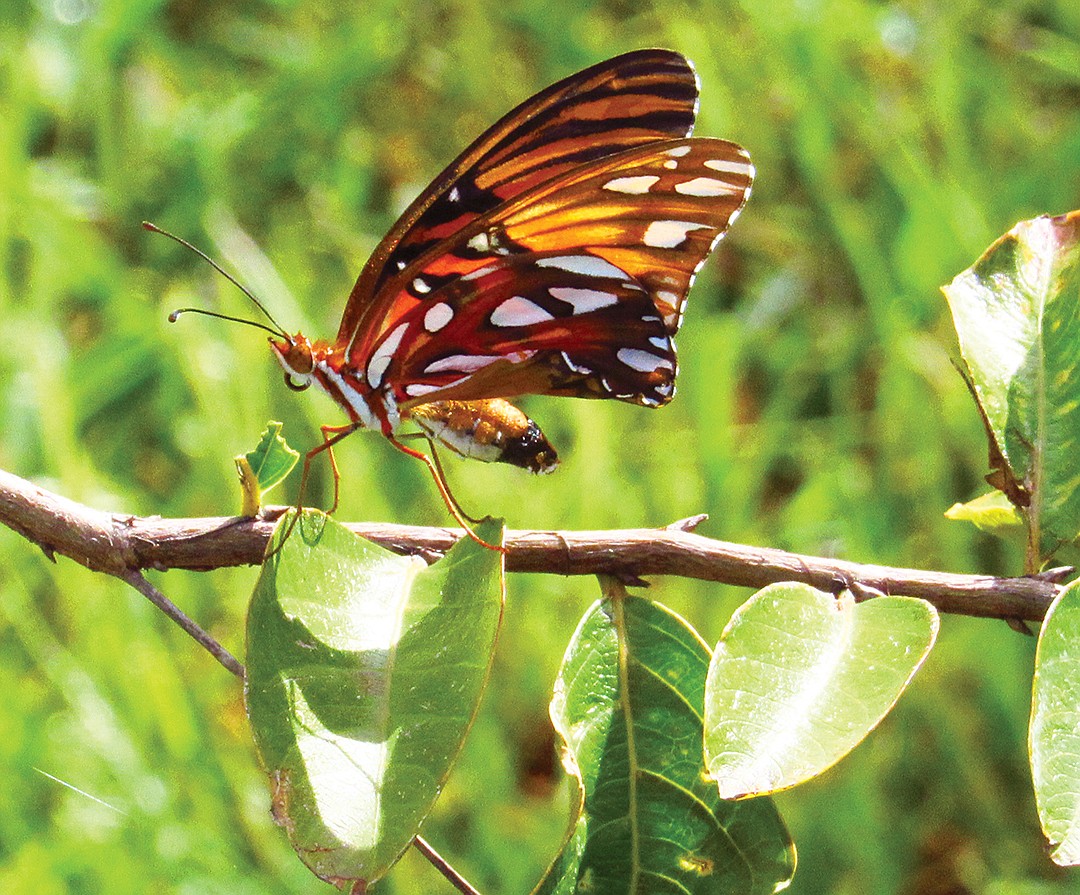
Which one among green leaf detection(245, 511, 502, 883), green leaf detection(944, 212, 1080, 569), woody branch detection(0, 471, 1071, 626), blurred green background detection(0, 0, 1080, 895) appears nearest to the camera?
green leaf detection(245, 511, 502, 883)

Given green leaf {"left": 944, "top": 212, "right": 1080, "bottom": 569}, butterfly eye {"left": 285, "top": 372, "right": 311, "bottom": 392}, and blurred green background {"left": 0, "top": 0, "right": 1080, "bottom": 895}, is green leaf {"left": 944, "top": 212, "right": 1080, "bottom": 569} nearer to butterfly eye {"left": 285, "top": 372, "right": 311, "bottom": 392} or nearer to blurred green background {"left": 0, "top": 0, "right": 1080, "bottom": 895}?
butterfly eye {"left": 285, "top": 372, "right": 311, "bottom": 392}

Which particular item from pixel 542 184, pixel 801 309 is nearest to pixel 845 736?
pixel 542 184

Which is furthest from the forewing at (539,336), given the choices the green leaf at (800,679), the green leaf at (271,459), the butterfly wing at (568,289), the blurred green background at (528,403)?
the blurred green background at (528,403)

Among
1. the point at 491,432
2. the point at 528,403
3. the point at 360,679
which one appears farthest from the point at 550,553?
the point at 528,403

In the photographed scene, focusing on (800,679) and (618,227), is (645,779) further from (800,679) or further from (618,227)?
(618,227)

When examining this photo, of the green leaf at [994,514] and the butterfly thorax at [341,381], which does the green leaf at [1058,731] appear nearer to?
the green leaf at [994,514]

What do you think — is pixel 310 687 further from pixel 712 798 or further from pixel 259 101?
pixel 259 101

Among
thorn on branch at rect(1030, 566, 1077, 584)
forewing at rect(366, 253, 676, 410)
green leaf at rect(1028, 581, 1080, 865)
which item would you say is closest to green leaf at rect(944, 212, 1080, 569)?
thorn on branch at rect(1030, 566, 1077, 584)
